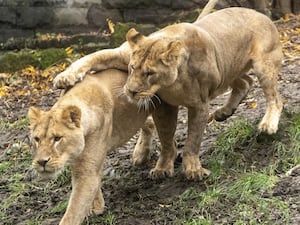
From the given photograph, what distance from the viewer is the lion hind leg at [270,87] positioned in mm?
6844

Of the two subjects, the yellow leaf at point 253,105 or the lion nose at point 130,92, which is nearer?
the lion nose at point 130,92

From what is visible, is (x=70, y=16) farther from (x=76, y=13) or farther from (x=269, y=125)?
(x=269, y=125)

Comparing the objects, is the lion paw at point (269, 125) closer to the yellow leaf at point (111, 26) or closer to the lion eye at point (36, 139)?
the lion eye at point (36, 139)

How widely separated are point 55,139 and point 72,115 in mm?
227

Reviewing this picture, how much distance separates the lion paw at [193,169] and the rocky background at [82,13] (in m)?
6.39

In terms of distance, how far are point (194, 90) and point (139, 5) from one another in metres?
6.69

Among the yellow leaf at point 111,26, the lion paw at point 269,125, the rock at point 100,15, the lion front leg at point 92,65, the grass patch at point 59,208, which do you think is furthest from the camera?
the rock at point 100,15

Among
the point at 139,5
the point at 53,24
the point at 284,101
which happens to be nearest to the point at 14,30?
the point at 53,24

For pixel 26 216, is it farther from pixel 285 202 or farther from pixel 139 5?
pixel 139 5

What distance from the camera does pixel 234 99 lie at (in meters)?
7.45

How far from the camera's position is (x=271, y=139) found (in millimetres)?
6832

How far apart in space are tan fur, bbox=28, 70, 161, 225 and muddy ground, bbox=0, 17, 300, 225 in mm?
389

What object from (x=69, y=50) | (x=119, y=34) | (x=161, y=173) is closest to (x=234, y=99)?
(x=161, y=173)

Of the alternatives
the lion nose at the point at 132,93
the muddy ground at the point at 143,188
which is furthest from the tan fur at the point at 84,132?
the muddy ground at the point at 143,188
